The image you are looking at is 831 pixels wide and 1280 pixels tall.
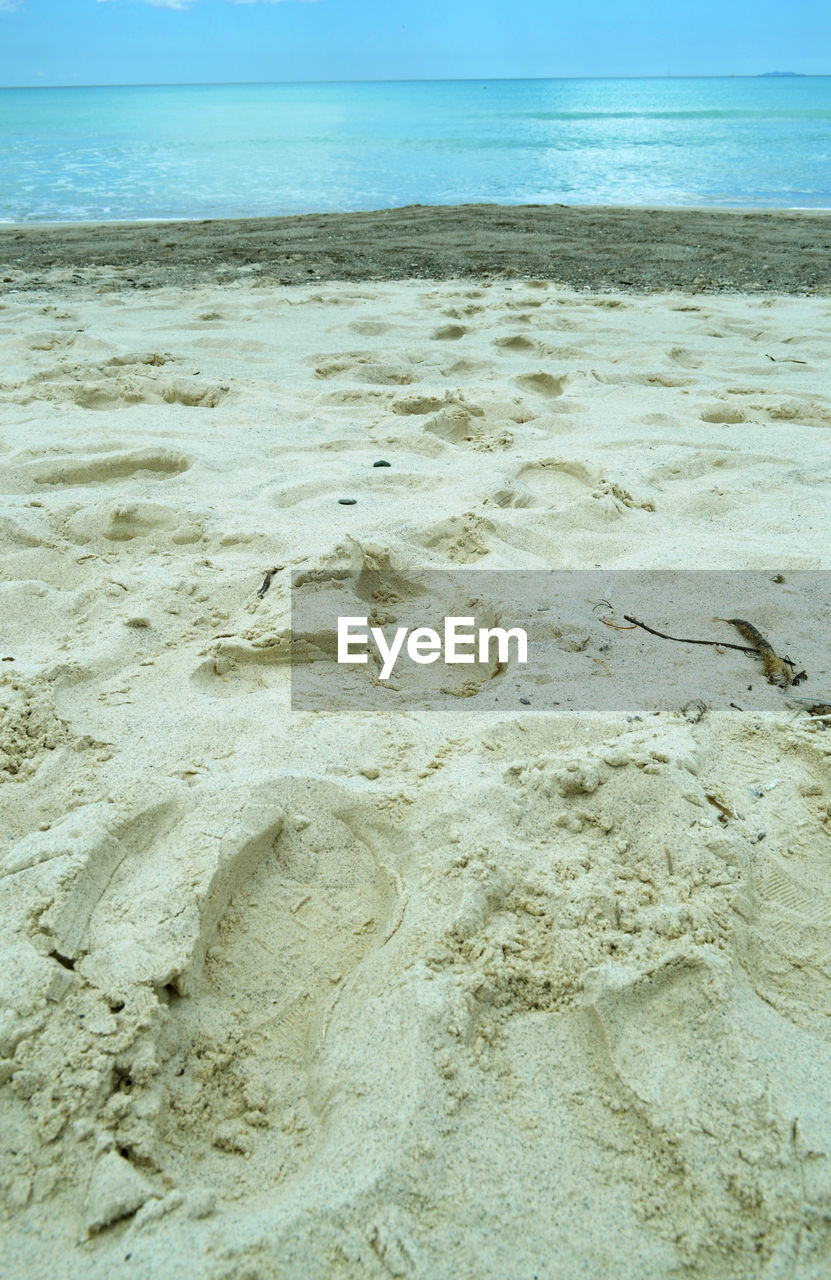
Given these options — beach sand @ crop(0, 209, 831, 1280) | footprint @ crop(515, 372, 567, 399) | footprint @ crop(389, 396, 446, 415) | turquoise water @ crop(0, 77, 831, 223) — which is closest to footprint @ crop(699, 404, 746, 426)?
beach sand @ crop(0, 209, 831, 1280)

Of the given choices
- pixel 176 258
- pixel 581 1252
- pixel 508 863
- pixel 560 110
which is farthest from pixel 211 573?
pixel 560 110

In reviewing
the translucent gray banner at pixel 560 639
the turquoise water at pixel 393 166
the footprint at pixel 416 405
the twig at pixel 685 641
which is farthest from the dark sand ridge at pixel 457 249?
the twig at pixel 685 641

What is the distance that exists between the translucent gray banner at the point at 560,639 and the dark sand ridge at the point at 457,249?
3.98 meters

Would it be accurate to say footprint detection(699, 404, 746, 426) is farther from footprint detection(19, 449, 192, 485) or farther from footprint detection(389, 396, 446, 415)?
footprint detection(19, 449, 192, 485)

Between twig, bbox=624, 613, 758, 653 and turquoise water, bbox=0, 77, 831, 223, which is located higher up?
turquoise water, bbox=0, 77, 831, 223

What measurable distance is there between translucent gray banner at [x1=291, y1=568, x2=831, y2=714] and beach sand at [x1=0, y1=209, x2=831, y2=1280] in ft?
0.13

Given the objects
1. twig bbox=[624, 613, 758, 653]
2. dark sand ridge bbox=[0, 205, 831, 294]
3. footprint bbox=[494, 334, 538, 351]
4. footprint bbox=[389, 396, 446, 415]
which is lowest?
twig bbox=[624, 613, 758, 653]

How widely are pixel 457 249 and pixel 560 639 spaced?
579 cm

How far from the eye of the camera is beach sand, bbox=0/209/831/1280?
0.89 m

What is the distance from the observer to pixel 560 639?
1889mm

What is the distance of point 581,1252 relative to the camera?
859 mm

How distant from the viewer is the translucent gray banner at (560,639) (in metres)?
1.69

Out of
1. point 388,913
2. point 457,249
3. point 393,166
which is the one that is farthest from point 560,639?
point 393,166

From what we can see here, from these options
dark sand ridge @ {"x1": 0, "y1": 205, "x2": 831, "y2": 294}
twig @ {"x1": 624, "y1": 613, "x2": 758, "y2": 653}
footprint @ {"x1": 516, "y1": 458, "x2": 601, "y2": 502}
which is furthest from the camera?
dark sand ridge @ {"x1": 0, "y1": 205, "x2": 831, "y2": 294}
